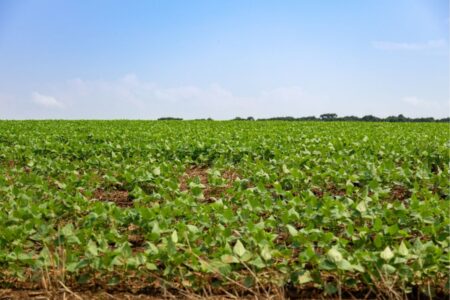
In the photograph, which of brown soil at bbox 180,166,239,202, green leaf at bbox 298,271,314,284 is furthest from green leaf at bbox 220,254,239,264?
brown soil at bbox 180,166,239,202

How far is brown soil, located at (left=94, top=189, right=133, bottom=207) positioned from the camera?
673cm

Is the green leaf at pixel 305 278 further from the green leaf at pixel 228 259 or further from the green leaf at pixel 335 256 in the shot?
the green leaf at pixel 228 259

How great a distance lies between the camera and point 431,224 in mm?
4172

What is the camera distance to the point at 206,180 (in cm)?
812

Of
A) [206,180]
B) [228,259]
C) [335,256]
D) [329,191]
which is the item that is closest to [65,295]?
[228,259]

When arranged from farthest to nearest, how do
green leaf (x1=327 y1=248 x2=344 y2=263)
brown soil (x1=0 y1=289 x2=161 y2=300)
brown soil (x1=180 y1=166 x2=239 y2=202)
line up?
brown soil (x1=180 y1=166 x2=239 y2=202) < brown soil (x1=0 y1=289 x2=161 y2=300) < green leaf (x1=327 y1=248 x2=344 y2=263)

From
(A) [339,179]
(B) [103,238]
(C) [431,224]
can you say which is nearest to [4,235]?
(B) [103,238]

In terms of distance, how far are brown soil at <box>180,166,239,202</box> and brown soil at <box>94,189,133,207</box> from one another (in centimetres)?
88

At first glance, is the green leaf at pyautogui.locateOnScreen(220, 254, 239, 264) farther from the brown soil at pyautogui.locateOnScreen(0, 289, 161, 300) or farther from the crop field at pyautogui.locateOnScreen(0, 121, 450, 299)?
the brown soil at pyautogui.locateOnScreen(0, 289, 161, 300)

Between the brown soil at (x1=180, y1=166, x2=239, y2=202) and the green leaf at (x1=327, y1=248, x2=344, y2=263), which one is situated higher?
the green leaf at (x1=327, y1=248, x2=344, y2=263)

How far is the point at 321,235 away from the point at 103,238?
1.74m

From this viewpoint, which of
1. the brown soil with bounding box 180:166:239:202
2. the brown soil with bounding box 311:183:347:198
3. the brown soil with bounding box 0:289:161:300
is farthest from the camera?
the brown soil with bounding box 180:166:239:202

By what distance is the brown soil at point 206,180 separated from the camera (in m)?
6.79

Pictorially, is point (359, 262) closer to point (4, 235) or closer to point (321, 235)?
point (321, 235)
